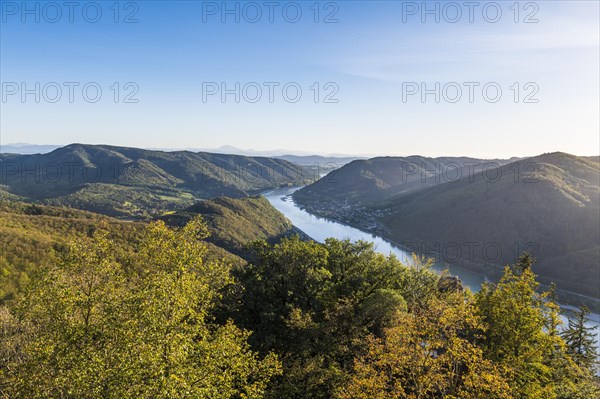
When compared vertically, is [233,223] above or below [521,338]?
below

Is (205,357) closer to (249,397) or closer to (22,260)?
(249,397)

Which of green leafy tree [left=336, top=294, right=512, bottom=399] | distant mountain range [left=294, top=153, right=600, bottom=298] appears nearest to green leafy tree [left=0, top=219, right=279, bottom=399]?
green leafy tree [left=336, top=294, right=512, bottom=399]

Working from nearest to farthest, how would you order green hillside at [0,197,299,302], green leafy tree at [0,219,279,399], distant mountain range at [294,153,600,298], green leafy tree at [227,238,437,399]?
green leafy tree at [0,219,279,399], green leafy tree at [227,238,437,399], green hillside at [0,197,299,302], distant mountain range at [294,153,600,298]

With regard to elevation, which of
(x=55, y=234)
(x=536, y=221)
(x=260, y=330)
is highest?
(x=55, y=234)

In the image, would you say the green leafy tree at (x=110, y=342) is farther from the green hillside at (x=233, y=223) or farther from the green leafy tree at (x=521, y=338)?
the green hillside at (x=233, y=223)

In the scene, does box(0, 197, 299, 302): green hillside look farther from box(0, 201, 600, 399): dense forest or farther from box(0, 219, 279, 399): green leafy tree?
box(0, 201, 600, 399): dense forest

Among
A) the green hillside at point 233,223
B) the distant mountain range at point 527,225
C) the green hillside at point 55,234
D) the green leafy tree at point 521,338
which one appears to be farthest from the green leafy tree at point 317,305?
the distant mountain range at point 527,225

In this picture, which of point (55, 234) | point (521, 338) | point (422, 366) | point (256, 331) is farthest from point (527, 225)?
point (55, 234)

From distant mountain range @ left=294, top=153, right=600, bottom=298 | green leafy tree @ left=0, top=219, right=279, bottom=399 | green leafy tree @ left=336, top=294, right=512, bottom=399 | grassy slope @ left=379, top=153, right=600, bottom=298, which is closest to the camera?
green leafy tree @ left=0, top=219, right=279, bottom=399

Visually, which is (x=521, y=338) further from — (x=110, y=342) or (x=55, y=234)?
(x=55, y=234)
